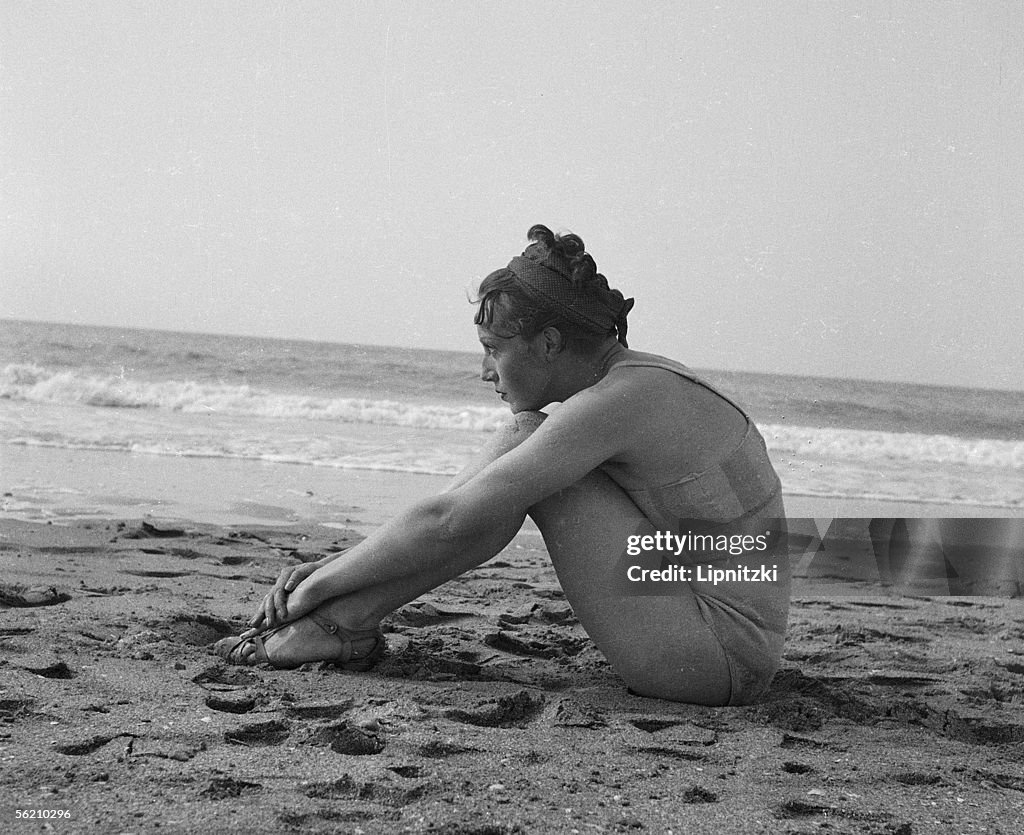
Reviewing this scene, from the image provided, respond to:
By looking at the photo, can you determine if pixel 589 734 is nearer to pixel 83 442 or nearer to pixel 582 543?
pixel 582 543

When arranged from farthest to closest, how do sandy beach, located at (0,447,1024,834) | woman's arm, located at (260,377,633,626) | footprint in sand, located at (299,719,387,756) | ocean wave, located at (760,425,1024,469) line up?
ocean wave, located at (760,425,1024,469) → woman's arm, located at (260,377,633,626) → footprint in sand, located at (299,719,387,756) → sandy beach, located at (0,447,1024,834)

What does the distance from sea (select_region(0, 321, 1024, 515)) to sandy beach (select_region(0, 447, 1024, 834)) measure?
13.2 ft

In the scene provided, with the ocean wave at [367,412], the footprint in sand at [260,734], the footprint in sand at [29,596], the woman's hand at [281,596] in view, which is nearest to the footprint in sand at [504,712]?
the footprint in sand at [260,734]

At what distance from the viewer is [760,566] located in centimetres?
210

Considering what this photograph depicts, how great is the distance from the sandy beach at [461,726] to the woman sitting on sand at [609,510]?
0.13 m

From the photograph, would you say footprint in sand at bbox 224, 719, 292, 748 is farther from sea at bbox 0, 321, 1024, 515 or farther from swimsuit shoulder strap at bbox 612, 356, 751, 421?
sea at bbox 0, 321, 1024, 515

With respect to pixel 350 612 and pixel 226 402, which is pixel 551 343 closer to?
pixel 350 612

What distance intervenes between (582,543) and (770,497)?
420mm

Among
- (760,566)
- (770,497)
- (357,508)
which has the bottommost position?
(357,508)

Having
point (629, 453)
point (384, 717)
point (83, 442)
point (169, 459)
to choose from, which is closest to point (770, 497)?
point (629, 453)

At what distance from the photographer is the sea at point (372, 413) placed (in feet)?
24.7

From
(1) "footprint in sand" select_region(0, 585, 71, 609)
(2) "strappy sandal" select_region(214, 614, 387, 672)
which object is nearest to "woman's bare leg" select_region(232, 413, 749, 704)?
(2) "strappy sandal" select_region(214, 614, 387, 672)

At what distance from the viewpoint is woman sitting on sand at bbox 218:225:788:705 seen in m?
1.96

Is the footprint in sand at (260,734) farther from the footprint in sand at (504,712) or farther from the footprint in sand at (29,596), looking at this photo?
the footprint in sand at (29,596)
